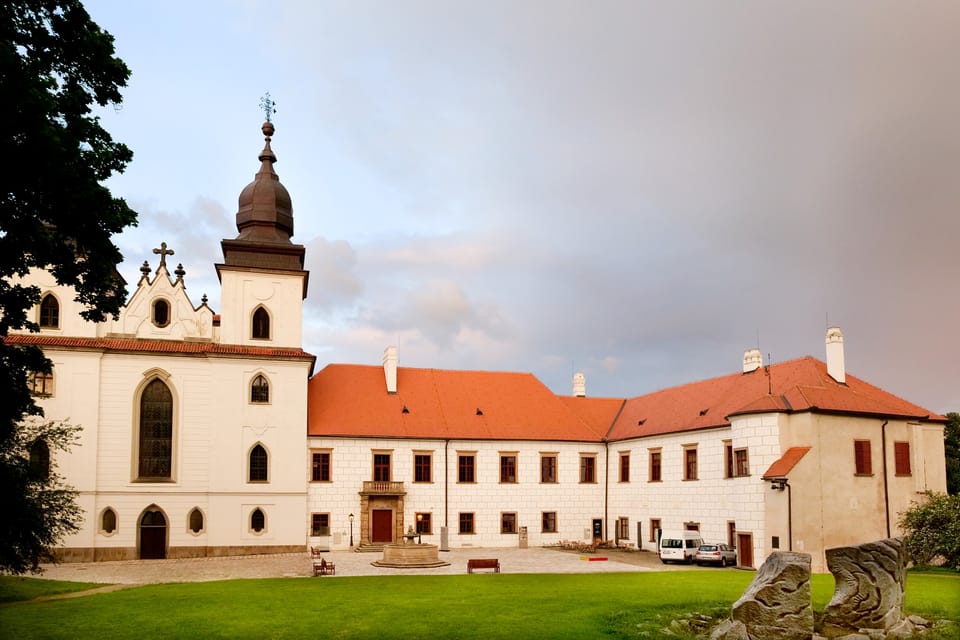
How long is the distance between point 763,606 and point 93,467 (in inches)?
1142

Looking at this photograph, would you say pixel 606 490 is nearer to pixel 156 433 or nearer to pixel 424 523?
pixel 424 523

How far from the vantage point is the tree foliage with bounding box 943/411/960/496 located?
4250 centimetres

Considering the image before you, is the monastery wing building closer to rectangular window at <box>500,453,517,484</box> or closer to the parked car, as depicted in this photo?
rectangular window at <box>500,453,517,484</box>

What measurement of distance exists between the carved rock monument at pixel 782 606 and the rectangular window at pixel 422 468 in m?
26.4

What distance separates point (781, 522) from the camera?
29.3 meters

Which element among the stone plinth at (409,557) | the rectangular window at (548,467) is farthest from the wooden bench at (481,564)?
the rectangular window at (548,467)

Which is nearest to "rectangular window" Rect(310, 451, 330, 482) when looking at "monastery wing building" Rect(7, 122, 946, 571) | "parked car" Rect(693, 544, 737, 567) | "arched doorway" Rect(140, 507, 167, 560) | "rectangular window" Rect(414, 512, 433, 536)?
"monastery wing building" Rect(7, 122, 946, 571)

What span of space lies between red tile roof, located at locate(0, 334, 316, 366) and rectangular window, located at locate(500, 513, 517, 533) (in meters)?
12.2

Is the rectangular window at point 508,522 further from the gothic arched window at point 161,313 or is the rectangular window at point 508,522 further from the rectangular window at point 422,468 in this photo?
the gothic arched window at point 161,313

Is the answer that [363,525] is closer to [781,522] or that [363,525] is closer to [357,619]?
[781,522]

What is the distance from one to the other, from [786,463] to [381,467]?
1857cm

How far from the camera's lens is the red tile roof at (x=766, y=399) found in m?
31.0

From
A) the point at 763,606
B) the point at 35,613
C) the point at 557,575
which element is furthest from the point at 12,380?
the point at 557,575

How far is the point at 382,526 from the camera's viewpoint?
38656mm
